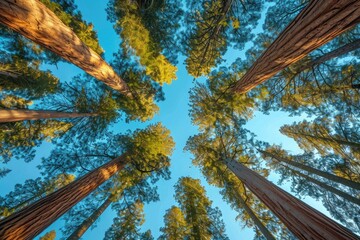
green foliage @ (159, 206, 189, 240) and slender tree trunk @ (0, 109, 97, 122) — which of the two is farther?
green foliage @ (159, 206, 189, 240)

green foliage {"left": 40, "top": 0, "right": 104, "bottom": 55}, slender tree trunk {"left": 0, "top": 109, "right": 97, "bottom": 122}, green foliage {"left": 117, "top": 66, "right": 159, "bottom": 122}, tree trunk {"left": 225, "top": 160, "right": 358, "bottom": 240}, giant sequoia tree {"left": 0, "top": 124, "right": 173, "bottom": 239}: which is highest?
green foliage {"left": 40, "top": 0, "right": 104, "bottom": 55}

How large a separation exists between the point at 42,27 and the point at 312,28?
144 inches

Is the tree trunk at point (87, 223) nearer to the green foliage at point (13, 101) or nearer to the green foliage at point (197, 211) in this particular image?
the green foliage at point (197, 211)

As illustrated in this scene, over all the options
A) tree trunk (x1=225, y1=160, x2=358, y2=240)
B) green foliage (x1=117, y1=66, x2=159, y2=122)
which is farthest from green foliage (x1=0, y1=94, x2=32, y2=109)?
tree trunk (x1=225, y1=160, x2=358, y2=240)

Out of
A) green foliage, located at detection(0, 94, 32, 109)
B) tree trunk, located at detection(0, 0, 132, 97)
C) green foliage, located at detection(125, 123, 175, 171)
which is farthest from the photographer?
green foliage, located at detection(0, 94, 32, 109)

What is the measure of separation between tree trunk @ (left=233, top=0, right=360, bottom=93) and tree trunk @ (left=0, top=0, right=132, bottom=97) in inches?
139

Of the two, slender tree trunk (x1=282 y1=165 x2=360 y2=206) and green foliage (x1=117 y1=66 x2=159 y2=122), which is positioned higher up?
green foliage (x1=117 y1=66 x2=159 y2=122)

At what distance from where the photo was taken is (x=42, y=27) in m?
2.46

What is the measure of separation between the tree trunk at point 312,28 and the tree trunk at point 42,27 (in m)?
3.52

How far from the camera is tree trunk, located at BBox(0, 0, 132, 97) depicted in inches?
81.1

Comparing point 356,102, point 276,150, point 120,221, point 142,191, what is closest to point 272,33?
point 356,102

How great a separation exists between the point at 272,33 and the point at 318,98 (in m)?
3.46

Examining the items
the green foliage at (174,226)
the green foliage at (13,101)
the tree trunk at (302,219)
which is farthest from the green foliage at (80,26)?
the green foliage at (174,226)

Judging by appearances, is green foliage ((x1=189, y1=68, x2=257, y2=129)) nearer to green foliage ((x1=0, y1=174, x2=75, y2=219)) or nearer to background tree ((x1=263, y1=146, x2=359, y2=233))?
background tree ((x1=263, y1=146, x2=359, y2=233))
